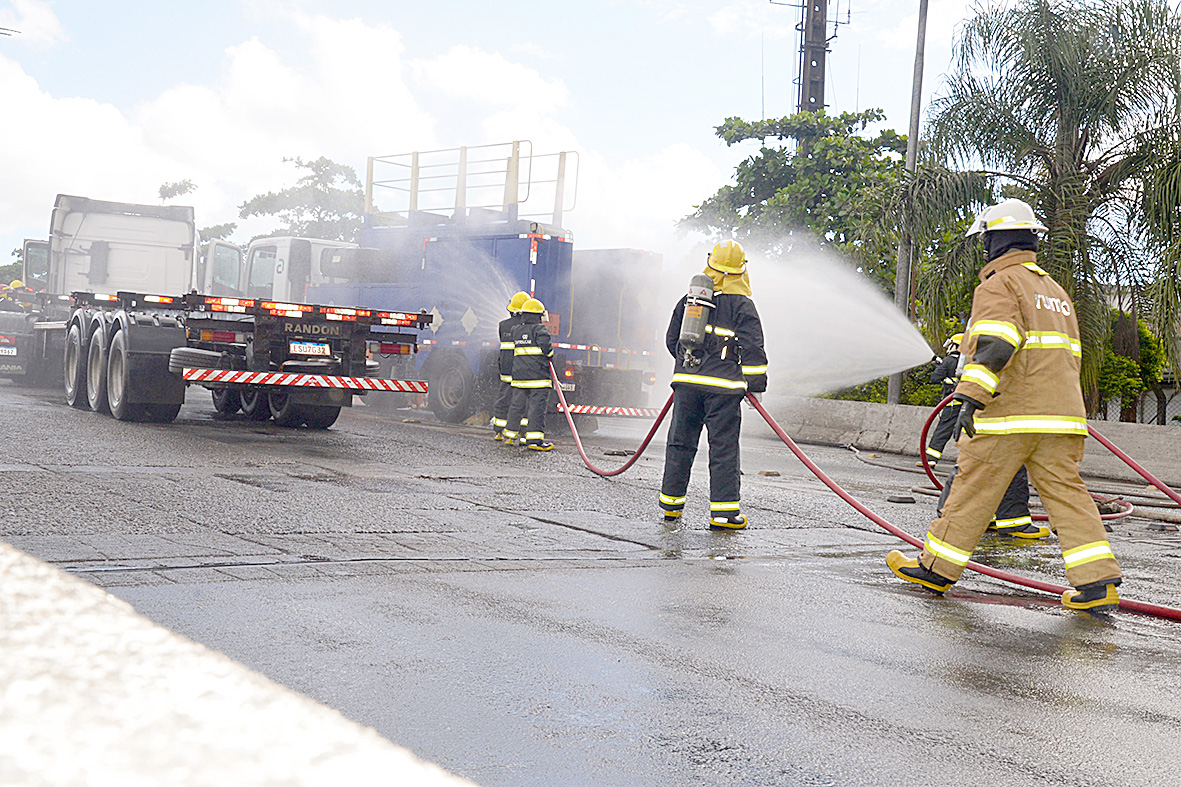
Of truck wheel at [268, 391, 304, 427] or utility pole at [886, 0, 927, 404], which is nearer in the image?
truck wheel at [268, 391, 304, 427]

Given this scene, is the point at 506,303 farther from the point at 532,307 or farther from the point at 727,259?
the point at 727,259

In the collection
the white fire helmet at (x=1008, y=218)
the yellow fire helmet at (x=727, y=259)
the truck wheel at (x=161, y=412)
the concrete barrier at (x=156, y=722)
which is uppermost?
the white fire helmet at (x=1008, y=218)

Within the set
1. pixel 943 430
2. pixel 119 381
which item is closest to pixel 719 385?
pixel 943 430

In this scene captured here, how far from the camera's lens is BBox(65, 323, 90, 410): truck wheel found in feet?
45.3

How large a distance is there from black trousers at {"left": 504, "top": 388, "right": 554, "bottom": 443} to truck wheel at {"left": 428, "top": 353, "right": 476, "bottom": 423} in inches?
111

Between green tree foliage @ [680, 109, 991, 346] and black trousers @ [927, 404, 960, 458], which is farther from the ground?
green tree foliage @ [680, 109, 991, 346]

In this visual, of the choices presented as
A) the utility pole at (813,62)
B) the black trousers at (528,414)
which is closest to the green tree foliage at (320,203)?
the utility pole at (813,62)

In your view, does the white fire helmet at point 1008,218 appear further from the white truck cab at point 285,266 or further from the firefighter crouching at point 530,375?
the white truck cab at point 285,266

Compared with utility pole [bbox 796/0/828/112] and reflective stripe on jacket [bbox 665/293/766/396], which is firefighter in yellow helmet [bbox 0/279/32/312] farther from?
utility pole [bbox 796/0/828/112]

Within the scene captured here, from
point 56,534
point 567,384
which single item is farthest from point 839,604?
point 567,384

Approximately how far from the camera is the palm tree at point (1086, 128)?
51.1 ft

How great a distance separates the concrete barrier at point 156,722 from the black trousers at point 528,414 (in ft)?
30.1

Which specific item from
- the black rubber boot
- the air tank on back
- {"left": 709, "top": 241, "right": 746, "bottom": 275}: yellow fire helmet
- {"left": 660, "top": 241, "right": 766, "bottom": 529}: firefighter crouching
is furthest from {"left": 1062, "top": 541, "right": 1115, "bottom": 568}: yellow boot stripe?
{"left": 709, "top": 241, "right": 746, "bottom": 275}: yellow fire helmet

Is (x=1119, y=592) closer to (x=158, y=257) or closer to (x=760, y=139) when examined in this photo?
(x=158, y=257)
